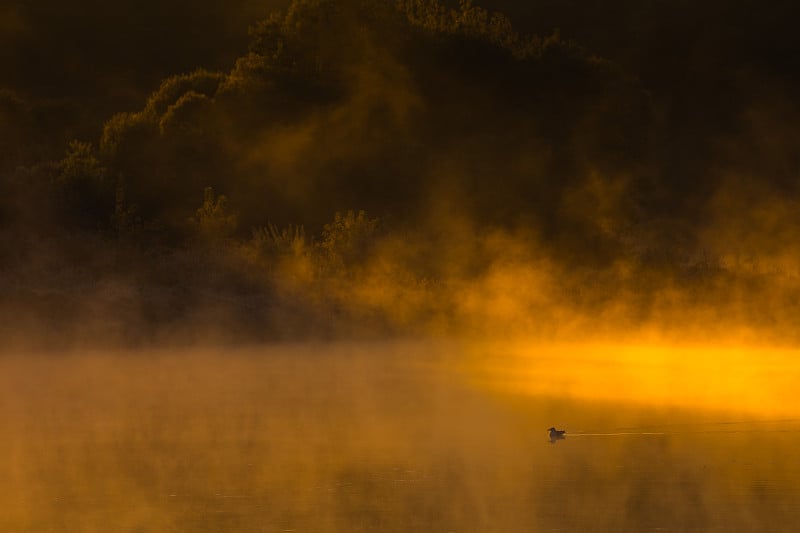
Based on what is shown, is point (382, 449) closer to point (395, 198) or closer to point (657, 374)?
point (657, 374)

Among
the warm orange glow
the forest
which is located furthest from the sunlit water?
the forest

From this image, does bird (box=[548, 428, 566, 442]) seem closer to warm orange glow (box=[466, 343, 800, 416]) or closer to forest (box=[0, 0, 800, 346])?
warm orange glow (box=[466, 343, 800, 416])

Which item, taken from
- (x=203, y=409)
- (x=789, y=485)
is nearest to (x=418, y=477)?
(x=789, y=485)

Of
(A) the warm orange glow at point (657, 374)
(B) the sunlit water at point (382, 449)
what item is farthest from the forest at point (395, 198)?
(B) the sunlit water at point (382, 449)

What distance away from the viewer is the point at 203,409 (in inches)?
626

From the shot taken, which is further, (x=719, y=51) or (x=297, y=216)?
(x=719, y=51)

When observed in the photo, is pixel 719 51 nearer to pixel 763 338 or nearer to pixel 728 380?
pixel 763 338

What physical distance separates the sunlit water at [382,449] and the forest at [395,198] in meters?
5.81

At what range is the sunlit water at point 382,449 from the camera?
1060 cm

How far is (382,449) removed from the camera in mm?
13359

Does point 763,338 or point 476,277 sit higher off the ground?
point 476,277

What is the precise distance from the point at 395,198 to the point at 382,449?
22.0m

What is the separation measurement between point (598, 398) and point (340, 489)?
6.40 meters

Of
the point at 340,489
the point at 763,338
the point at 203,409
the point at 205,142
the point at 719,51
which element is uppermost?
the point at 719,51
